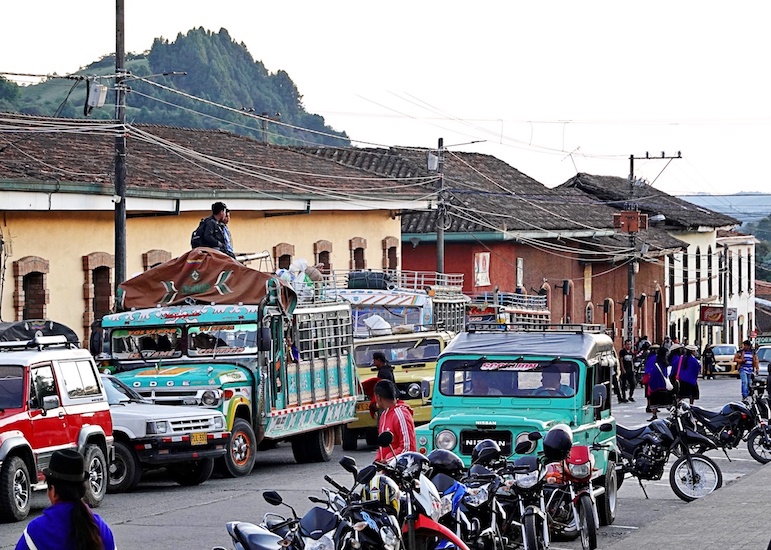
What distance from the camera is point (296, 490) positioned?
64.5 ft

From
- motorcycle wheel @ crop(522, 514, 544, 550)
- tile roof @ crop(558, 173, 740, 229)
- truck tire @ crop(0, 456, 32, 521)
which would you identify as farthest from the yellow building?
tile roof @ crop(558, 173, 740, 229)

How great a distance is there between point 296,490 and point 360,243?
26.3 m

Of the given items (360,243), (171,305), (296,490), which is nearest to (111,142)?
(360,243)

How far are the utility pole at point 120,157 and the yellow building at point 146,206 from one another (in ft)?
1.37

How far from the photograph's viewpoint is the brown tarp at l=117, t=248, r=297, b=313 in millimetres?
22422

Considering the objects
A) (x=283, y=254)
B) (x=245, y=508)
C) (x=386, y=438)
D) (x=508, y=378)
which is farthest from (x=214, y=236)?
(x=283, y=254)

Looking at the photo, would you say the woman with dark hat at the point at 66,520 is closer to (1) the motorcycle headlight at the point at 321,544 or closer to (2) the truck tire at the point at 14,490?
(1) the motorcycle headlight at the point at 321,544

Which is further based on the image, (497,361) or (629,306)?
(629,306)

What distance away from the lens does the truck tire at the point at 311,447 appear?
24281 mm

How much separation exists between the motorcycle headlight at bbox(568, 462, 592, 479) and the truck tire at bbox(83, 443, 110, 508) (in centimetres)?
646

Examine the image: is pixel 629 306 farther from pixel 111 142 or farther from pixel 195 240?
pixel 195 240

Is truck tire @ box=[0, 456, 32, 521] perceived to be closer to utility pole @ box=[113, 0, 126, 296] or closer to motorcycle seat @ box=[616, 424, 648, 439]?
motorcycle seat @ box=[616, 424, 648, 439]

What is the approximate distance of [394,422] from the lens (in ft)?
44.3

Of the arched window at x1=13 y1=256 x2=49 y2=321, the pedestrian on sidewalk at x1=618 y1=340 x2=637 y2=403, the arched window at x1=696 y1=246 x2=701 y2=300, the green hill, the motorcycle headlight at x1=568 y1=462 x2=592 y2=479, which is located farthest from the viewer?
the green hill
